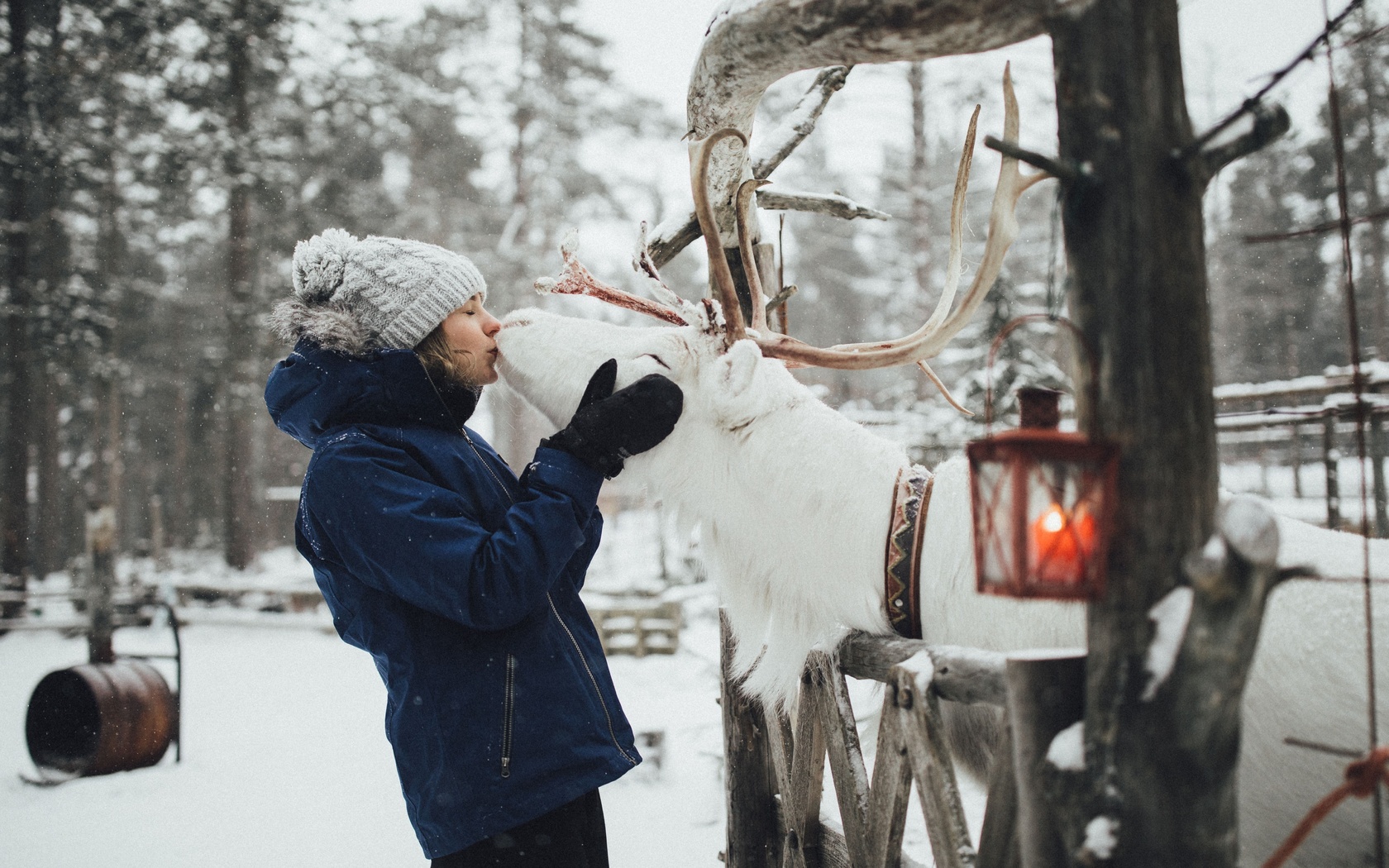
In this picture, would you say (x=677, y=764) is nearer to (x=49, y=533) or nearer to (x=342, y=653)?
(x=342, y=653)

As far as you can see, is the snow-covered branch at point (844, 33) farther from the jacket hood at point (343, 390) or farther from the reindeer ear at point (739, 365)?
the jacket hood at point (343, 390)

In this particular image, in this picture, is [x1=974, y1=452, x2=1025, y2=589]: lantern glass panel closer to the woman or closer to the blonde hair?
the woman

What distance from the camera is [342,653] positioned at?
9.55m

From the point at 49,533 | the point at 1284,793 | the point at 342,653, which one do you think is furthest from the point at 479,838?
the point at 49,533

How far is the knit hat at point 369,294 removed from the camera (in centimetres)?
191

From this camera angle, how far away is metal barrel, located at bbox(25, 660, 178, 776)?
547 cm

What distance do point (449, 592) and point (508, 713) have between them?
320 mm

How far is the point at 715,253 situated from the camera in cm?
245

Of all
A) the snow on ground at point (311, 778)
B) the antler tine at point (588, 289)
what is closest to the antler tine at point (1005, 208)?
the snow on ground at point (311, 778)

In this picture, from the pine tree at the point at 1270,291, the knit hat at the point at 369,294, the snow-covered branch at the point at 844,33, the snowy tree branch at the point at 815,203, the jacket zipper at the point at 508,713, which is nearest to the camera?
the snow-covered branch at the point at 844,33

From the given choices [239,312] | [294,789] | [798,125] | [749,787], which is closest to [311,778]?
[294,789]

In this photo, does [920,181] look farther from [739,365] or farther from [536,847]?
[536,847]

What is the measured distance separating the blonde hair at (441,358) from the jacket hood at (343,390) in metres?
0.14

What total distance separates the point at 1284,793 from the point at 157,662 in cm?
1072
